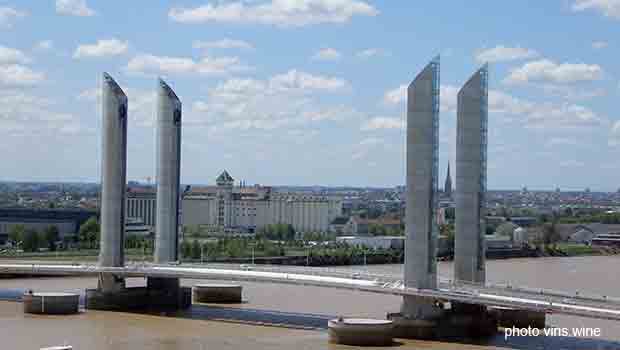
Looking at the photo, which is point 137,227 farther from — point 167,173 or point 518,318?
point 518,318

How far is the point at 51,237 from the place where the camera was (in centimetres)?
7488

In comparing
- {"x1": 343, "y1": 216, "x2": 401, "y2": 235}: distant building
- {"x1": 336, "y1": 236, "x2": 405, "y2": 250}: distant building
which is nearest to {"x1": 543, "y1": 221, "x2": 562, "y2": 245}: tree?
{"x1": 343, "y1": 216, "x2": 401, "y2": 235}: distant building

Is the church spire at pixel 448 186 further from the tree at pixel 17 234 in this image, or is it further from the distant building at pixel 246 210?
the tree at pixel 17 234

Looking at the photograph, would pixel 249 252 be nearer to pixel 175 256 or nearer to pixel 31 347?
pixel 175 256

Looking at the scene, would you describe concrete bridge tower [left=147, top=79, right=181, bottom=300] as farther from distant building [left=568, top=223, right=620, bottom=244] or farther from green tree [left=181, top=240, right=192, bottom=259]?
distant building [left=568, top=223, right=620, bottom=244]

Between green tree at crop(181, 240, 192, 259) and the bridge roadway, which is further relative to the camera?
green tree at crop(181, 240, 192, 259)

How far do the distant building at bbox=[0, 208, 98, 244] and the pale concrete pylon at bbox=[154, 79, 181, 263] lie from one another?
151ft

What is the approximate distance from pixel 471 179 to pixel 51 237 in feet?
158

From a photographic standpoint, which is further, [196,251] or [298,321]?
[196,251]

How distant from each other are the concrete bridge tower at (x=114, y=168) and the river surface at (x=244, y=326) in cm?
348

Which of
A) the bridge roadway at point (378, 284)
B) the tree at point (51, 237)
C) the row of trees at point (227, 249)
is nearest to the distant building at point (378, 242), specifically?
the row of trees at point (227, 249)

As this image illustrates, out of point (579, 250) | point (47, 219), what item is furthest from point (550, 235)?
point (47, 219)

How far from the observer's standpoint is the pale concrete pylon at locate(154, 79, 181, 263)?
3891cm

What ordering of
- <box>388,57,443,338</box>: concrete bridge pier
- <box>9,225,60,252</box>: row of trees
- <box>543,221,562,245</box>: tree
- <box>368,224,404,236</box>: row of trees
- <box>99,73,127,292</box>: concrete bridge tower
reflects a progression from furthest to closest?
1. <box>368,224,404,236</box>: row of trees
2. <box>543,221,562,245</box>: tree
3. <box>9,225,60,252</box>: row of trees
4. <box>99,73,127,292</box>: concrete bridge tower
5. <box>388,57,443,338</box>: concrete bridge pier
